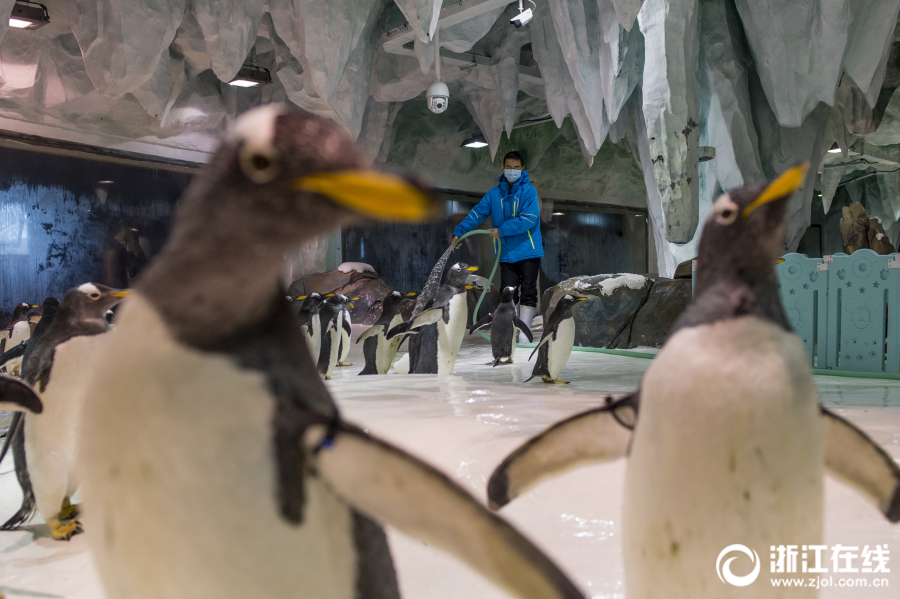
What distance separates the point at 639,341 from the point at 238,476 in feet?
19.0

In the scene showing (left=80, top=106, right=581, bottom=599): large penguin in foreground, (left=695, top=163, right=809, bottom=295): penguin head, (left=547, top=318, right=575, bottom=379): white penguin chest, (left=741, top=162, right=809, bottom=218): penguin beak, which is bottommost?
(left=547, top=318, right=575, bottom=379): white penguin chest

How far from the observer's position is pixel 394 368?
17.4 feet

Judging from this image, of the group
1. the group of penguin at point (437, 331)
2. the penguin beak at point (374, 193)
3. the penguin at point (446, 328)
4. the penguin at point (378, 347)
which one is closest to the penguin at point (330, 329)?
the group of penguin at point (437, 331)

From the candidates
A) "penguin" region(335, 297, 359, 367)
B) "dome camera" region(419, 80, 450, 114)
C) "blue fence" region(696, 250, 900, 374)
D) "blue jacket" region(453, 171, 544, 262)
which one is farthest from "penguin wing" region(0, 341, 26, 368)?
"dome camera" region(419, 80, 450, 114)

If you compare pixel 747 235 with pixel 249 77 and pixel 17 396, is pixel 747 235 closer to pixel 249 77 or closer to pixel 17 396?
pixel 17 396

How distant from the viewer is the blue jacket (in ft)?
16.1

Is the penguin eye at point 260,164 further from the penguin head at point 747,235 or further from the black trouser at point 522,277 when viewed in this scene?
the black trouser at point 522,277

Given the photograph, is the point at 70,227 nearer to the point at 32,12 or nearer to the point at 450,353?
the point at 32,12

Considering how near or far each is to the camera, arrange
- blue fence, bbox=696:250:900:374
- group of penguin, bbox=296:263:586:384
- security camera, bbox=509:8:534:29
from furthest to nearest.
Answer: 1. security camera, bbox=509:8:534:29
2. group of penguin, bbox=296:263:586:384
3. blue fence, bbox=696:250:900:374

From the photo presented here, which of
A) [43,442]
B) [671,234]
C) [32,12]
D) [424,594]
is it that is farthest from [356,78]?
[424,594]

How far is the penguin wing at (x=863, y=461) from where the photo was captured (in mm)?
844

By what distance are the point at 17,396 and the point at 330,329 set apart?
3241 millimetres

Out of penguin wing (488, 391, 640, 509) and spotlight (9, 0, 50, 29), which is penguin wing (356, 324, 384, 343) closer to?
penguin wing (488, 391, 640, 509)

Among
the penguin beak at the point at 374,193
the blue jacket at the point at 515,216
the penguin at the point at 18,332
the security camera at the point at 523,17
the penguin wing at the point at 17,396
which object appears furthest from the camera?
the security camera at the point at 523,17
